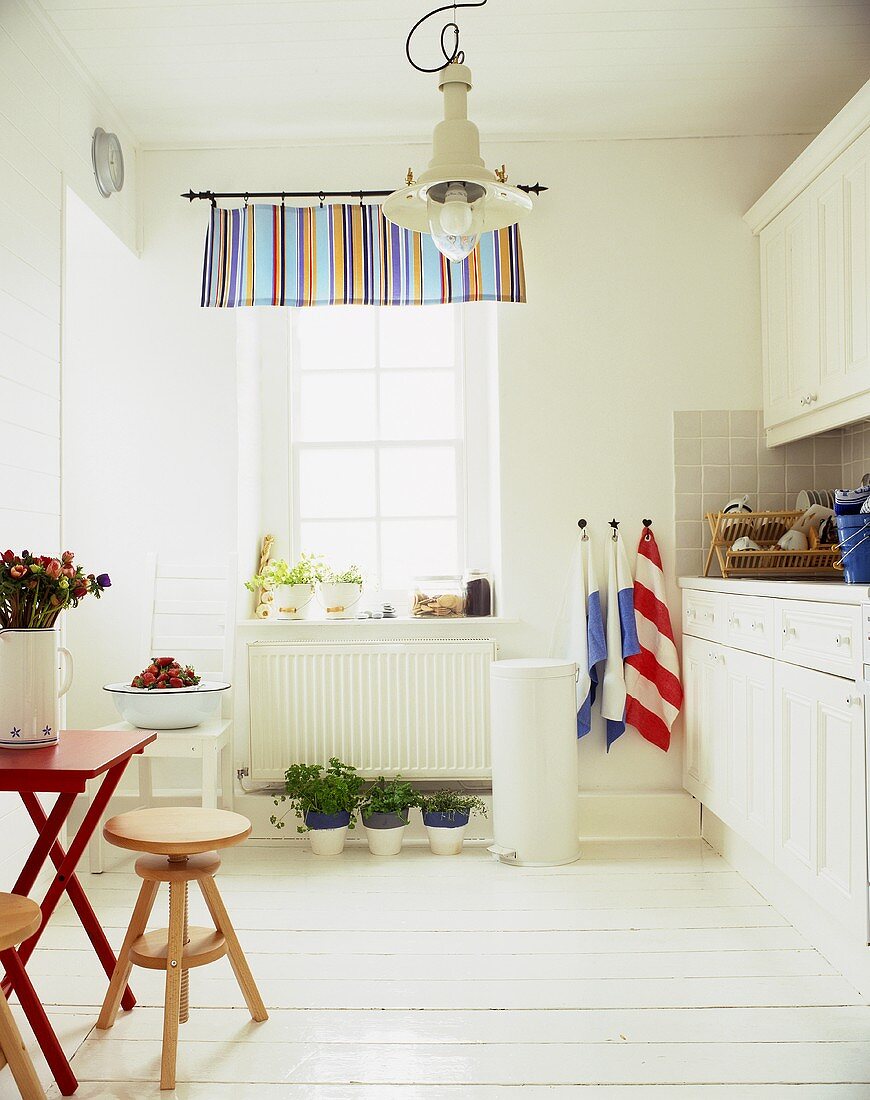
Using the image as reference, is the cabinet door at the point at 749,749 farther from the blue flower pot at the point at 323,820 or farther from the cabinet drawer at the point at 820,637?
the blue flower pot at the point at 323,820

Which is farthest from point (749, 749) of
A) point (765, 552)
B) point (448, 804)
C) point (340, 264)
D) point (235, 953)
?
point (340, 264)

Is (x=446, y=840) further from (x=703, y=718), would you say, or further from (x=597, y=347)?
(x=597, y=347)

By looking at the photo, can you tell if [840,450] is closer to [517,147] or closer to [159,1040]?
[517,147]

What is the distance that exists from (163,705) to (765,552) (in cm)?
221

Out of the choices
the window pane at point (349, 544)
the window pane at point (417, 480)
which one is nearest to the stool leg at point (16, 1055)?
the window pane at point (349, 544)

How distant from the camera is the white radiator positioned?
3.77 metres

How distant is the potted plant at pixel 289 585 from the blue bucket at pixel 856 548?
214 cm

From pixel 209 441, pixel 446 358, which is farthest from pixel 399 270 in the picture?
pixel 209 441

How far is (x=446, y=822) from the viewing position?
3.57 m

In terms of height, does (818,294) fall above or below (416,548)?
above

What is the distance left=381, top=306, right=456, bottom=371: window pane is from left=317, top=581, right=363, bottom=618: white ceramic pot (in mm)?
1023

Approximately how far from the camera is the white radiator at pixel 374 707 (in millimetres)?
3768

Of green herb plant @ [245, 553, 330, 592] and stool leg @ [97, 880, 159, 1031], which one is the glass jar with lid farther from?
stool leg @ [97, 880, 159, 1031]

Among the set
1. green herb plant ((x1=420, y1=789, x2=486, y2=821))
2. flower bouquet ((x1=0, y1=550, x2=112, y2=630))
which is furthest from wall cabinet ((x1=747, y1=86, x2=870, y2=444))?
flower bouquet ((x1=0, y1=550, x2=112, y2=630))
